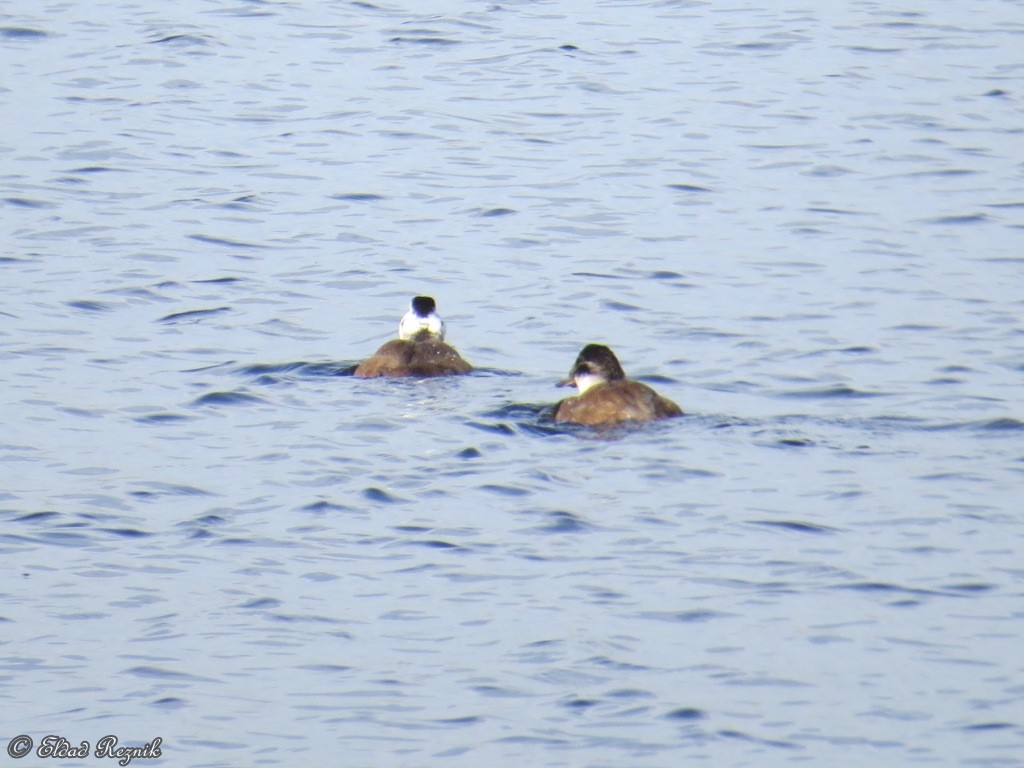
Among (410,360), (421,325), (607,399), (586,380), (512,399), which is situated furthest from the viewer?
(421,325)

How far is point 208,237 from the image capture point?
698 inches

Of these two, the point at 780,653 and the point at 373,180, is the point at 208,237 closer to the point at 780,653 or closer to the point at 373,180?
the point at 373,180

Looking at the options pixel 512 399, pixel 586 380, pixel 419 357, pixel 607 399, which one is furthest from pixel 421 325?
pixel 607 399

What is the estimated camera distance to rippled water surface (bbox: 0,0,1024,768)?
8.23 metres

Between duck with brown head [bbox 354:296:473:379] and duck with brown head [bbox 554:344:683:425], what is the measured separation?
1.23m

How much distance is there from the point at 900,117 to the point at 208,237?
8942 millimetres

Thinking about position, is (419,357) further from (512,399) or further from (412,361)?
(512,399)

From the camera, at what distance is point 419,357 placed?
13578 millimetres

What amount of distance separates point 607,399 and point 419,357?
183 centimetres
